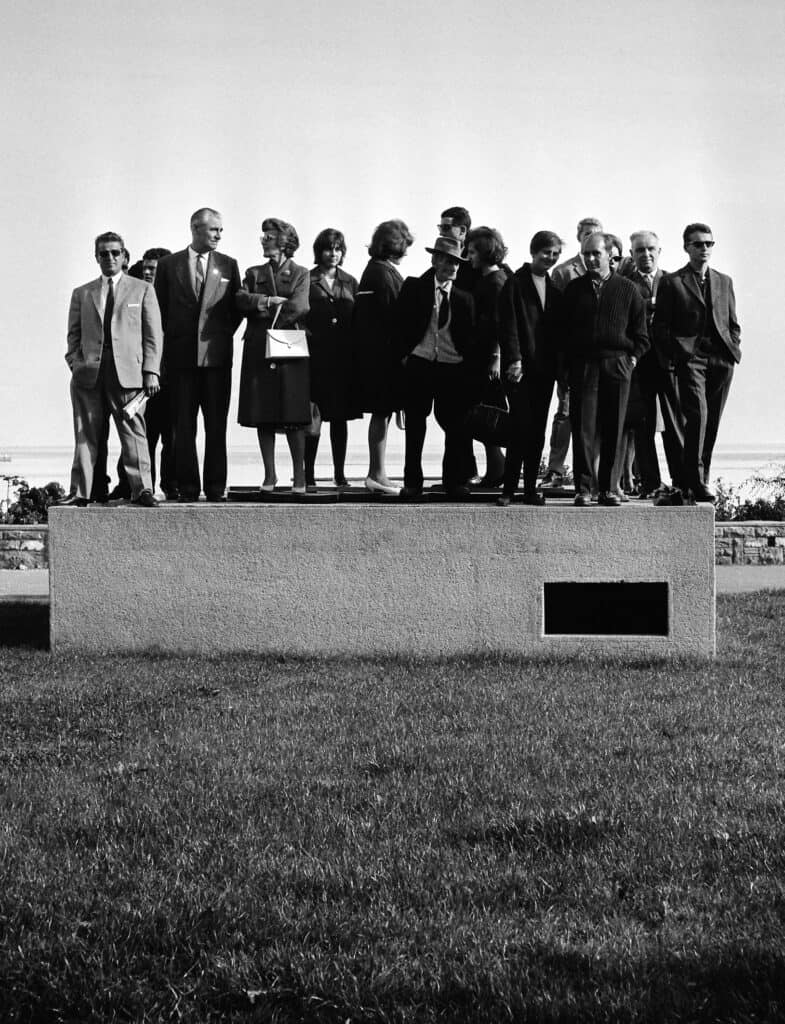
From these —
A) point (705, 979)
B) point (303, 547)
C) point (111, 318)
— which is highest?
point (111, 318)

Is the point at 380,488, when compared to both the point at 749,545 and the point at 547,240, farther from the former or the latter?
the point at 749,545

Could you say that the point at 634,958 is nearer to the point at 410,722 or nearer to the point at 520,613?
the point at 410,722

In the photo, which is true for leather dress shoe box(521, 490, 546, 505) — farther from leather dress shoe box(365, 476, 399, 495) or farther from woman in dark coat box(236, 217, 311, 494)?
woman in dark coat box(236, 217, 311, 494)

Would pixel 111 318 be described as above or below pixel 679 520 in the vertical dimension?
above

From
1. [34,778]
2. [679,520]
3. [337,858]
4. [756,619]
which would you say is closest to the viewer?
[337,858]

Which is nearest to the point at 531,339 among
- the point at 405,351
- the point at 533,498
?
the point at 405,351

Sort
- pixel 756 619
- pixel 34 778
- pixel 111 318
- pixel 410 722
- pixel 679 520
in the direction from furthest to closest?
pixel 756 619, pixel 111 318, pixel 679 520, pixel 410 722, pixel 34 778

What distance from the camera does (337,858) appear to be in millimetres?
4855

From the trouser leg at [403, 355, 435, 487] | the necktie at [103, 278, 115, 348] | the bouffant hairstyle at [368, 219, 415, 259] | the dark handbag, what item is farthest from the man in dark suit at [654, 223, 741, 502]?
the necktie at [103, 278, 115, 348]

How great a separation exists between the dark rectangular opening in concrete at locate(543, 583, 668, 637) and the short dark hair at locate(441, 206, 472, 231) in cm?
252

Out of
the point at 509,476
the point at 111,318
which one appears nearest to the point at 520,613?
the point at 509,476

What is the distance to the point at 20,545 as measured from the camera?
15477mm

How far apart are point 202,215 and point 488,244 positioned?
1979 millimetres

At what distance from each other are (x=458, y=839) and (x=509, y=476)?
448 centimetres
